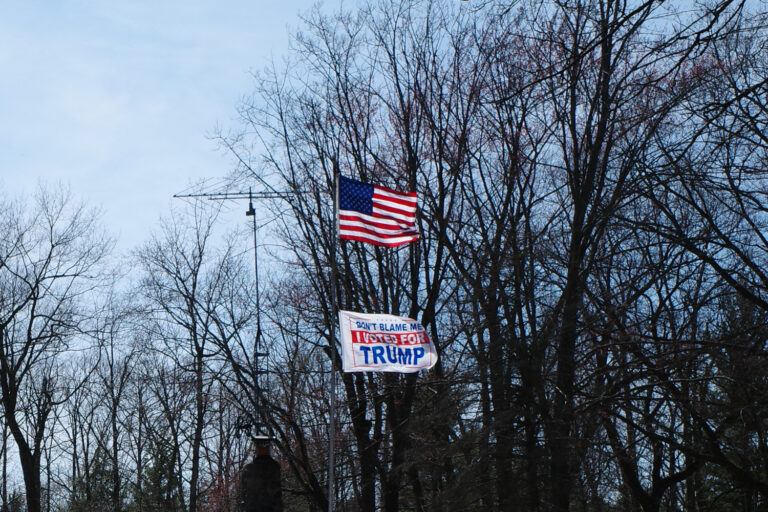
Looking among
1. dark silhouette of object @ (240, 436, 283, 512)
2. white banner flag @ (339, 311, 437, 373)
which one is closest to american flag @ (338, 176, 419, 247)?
white banner flag @ (339, 311, 437, 373)

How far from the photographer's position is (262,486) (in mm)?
11773

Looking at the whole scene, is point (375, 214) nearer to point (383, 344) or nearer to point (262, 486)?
point (383, 344)

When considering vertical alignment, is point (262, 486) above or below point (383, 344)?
below

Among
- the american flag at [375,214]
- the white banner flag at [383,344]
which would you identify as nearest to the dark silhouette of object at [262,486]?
the white banner flag at [383,344]

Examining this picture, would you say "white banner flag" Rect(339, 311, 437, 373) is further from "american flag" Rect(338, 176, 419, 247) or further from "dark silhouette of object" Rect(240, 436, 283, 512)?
"dark silhouette of object" Rect(240, 436, 283, 512)

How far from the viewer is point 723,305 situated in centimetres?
1552

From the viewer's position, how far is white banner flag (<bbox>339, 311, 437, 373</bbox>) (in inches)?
419

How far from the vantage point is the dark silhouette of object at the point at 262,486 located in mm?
11688

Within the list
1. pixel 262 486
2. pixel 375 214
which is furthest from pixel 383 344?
pixel 262 486

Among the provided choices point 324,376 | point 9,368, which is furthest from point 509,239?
point 9,368

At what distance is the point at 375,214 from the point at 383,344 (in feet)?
7.54

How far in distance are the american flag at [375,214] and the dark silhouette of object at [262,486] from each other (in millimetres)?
3714

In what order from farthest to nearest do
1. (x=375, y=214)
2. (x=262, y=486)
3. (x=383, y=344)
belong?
(x=375, y=214) < (x=262, y=486) < (x=383, y=344)

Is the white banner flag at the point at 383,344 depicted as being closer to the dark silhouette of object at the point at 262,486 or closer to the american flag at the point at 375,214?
the american flag at the point at 375,214
